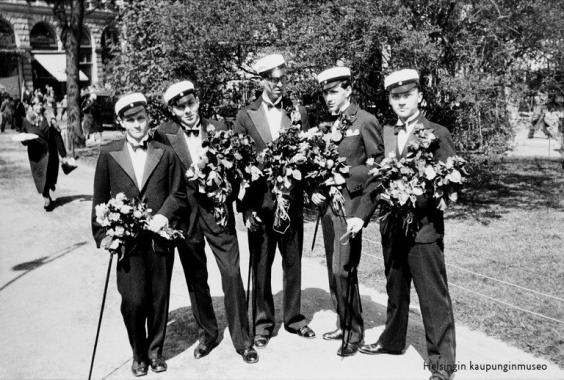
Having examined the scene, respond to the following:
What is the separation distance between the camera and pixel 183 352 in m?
5.07

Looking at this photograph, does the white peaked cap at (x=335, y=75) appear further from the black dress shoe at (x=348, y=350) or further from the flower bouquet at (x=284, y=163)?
the black dress shoe at (x=348, y=350)

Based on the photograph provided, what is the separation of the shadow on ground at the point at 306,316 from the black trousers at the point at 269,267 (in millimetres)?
279

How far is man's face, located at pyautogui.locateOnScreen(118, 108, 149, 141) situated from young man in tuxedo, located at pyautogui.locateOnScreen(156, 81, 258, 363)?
0.35m

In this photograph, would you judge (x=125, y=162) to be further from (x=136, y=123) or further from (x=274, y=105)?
(x=274, y=105)

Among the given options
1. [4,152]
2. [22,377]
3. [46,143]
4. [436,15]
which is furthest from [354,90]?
[4,152]

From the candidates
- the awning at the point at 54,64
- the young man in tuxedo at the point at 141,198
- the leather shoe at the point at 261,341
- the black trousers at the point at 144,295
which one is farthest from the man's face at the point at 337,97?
the awning at the point at 54,64

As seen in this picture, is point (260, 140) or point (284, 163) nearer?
point (284, 163)

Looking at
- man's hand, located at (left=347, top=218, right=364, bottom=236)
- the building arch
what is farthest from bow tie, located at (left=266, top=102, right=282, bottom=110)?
the building arch

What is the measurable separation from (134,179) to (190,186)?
0.52 metres

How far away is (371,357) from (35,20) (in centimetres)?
4253

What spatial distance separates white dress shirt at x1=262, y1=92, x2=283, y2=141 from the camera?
5254mm

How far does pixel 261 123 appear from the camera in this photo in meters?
5.25

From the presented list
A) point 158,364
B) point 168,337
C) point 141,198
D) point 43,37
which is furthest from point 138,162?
point 43,37

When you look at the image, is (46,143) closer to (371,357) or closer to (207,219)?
(207,219)
